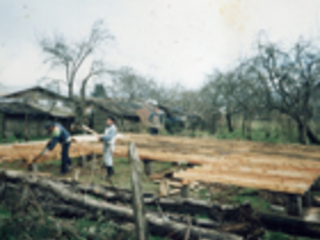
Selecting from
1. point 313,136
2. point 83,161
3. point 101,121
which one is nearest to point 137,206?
point 83,161

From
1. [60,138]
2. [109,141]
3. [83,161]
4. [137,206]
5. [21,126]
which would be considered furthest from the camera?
[21,126]

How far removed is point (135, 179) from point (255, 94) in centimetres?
1891

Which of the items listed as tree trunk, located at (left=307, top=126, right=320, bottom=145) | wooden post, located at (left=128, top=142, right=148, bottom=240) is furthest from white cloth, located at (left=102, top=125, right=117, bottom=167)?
tree trunk, located at (left=307, top=126, right=320, bottom=145)

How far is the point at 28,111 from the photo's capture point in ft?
73.4

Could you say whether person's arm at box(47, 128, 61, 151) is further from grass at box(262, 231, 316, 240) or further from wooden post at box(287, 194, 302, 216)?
wooden post at box(287, 194, 302, 216)

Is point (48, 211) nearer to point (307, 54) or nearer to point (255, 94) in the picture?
point (307, 54)

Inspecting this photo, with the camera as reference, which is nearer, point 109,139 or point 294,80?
point 109,139

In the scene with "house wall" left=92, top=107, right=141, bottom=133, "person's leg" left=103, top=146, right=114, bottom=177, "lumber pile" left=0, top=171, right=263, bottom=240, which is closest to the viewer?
"lumber pile" left=0, top=171, right=263, bottom=240

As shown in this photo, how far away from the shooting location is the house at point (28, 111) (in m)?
21.8

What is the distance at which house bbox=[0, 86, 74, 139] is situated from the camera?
71.5 feet

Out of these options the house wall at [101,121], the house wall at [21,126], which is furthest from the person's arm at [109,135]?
the house wall at [101,121]

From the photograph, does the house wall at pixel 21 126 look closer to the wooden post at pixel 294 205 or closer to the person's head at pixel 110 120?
the person's head at pixel 110 120

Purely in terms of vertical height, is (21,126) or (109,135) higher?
(21,126)

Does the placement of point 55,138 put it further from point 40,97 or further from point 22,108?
point 40,97
